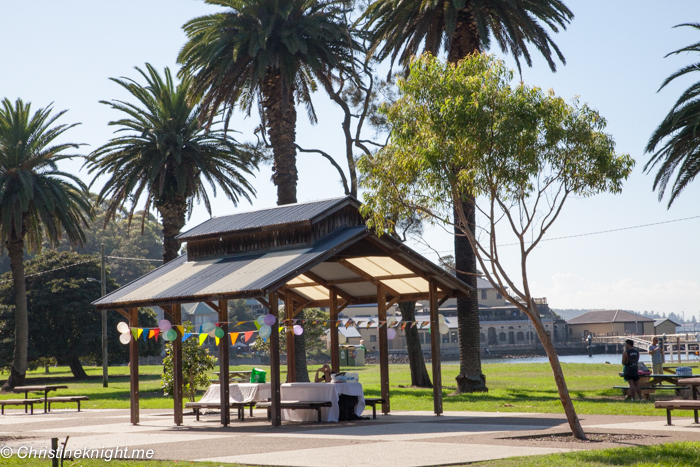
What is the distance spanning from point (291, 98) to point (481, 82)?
56.7 ft

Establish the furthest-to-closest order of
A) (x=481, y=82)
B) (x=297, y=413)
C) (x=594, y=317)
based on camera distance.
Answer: (x=594, y=317)
(x=297, y=413)
(x=481, y=82)

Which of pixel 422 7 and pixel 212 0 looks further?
pixel 212 0

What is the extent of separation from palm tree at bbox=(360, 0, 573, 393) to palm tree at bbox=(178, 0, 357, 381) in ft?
8.92

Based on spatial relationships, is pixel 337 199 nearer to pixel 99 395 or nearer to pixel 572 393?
pixel 572 393

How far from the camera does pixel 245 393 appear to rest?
66.2 feet

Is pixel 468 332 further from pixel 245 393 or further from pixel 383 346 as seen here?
pixel 245 393

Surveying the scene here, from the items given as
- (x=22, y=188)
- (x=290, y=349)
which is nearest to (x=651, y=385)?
(x=290, y=349)

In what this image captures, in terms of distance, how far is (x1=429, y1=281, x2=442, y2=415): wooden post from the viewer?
62.6 ft

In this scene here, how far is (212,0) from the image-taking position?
29.8 m

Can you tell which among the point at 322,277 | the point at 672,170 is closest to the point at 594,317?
the point at 672,170

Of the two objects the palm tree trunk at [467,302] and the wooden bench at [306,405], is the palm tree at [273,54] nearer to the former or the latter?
the palm tree trunk at [467,302]

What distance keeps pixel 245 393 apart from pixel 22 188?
22689mm

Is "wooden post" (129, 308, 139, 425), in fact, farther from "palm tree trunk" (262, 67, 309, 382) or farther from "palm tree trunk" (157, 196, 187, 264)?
"palm tree trunk" (157, 196, 187, 264)

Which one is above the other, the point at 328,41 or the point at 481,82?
the point at 328,41
